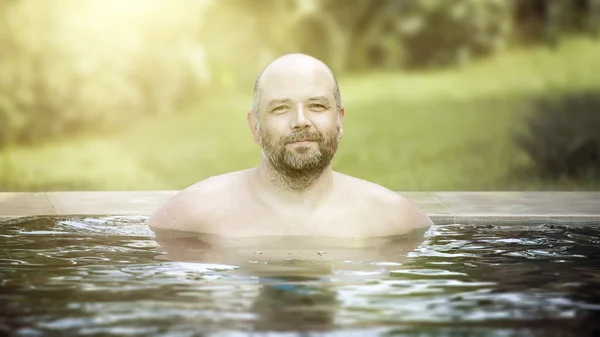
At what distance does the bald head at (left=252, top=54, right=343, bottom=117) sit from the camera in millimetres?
5352

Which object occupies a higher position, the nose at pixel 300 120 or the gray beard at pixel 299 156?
the nose at pixel 300 120

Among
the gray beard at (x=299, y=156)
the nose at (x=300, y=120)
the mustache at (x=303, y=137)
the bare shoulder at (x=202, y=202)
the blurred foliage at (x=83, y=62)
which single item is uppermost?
the blurred foliage at (x=83, y=62)

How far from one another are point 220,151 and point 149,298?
372 inches

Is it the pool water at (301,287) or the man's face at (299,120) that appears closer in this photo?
the pool water at (301,287)

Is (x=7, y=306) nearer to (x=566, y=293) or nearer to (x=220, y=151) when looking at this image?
(x=566, y=293)

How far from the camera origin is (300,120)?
205 inches

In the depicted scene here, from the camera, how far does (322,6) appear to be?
44.7ft

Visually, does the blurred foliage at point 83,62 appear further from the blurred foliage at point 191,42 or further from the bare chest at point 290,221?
the bare chest at point 290,221

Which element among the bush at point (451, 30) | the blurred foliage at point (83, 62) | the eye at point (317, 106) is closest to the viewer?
the eye at point (317, 106)

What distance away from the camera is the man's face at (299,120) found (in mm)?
5250

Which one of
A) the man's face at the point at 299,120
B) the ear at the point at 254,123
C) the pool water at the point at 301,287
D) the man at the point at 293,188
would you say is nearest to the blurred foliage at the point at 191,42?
the pool water at the point at 301,287

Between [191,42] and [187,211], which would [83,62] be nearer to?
[191,42]

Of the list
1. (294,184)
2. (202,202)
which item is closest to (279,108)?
(294,184)

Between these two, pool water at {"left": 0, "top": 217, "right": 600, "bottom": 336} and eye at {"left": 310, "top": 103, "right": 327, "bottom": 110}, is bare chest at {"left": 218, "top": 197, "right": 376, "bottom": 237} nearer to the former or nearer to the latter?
pool water at {"left": 0, "top": 217, "right": 600, "bottom": 336}
